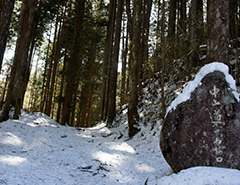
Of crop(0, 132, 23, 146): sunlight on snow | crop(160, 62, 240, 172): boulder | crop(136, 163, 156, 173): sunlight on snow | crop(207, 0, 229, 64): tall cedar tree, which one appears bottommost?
crop(136, 163, 156, 173): sunlight on snow

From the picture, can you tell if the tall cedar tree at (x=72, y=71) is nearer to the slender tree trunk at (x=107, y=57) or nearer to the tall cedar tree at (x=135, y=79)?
the slender tree trunk at (x=107, y=57)

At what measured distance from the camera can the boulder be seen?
107 inches

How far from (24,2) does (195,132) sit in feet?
34.7

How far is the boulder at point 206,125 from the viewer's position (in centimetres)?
273

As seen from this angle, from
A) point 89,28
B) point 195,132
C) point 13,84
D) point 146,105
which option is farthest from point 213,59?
point 89,28

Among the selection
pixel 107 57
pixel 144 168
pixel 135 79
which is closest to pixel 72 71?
pixel 107 57

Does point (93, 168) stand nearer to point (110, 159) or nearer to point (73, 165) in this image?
point (73, 165)

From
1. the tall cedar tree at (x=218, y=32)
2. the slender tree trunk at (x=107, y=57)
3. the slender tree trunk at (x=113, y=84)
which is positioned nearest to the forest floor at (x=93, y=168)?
the tall cedar tree at (x=218, y=32)

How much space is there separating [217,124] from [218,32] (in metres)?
2.63

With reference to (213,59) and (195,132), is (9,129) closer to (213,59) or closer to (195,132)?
(195,132)

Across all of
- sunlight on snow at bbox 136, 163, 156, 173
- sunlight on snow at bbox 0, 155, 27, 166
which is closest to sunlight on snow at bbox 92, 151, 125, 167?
sunlight on snow at bbox 136, 163, 156, 173

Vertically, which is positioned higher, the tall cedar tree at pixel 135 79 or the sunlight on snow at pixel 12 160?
the tall cedar tree at pixel 135 79

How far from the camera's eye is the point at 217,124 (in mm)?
2805

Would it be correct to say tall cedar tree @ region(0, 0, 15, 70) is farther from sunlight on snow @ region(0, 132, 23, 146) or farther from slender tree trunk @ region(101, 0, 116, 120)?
slender tree trunk @ region(101, 0, 116, 120)
